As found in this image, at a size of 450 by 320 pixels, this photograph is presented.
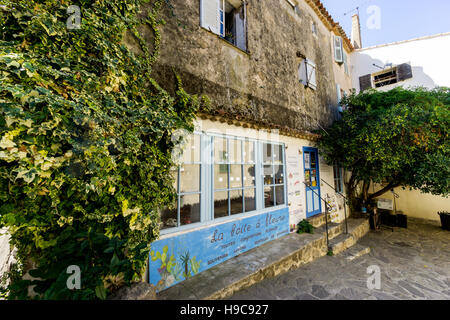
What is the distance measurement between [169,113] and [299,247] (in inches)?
170

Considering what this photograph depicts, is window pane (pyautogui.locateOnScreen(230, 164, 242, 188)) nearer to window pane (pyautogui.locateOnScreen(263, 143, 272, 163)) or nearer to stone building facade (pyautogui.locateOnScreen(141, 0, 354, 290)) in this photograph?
stone building facade (pyautogui.locateOnScreen(141, 0, 354, 290))

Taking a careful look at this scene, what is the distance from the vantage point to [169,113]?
2.98 meters

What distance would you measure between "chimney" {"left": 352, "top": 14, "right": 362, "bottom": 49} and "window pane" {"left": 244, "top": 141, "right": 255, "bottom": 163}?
1657cm

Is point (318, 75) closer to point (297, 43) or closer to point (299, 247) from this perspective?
point (297, 43)

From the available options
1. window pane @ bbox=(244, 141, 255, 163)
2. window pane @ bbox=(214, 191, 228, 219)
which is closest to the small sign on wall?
window pane @ bbox=(244, 141, 255, 163)

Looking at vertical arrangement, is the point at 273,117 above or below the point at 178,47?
below

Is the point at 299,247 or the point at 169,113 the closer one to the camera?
the point at 169,113

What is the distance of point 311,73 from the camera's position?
7.32 m

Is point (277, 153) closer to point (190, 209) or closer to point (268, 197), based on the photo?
point (268, 197)

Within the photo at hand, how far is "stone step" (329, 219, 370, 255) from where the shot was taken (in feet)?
17.3

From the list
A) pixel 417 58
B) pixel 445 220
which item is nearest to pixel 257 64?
pixel 445 220

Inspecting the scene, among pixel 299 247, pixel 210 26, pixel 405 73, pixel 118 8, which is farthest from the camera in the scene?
pixel 405 73

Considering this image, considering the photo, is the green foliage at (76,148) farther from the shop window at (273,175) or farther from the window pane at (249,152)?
the shop window at (273,175)

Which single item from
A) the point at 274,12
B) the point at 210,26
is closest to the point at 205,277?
the point at 210,26
